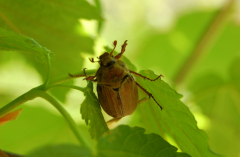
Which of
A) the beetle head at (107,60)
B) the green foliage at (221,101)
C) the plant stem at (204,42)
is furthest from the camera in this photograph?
the plant stem at (204,42)

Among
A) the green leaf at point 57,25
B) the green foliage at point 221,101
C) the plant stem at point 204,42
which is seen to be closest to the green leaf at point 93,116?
the green leaf at point 57,25

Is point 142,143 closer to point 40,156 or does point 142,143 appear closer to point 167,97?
point 167,97

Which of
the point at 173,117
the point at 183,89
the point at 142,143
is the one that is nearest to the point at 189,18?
the point at 183,89

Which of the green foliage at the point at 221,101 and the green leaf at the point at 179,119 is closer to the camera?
the green leaf at the point at 179,119

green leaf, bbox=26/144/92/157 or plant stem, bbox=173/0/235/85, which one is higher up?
plant stem, bbox=173/0/235/85

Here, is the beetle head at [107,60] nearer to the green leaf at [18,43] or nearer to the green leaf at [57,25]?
the green leaf at [57,25]

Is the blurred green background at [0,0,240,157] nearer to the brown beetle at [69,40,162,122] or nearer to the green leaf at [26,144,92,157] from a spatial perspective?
the brown beetle at [69,40,162,122]

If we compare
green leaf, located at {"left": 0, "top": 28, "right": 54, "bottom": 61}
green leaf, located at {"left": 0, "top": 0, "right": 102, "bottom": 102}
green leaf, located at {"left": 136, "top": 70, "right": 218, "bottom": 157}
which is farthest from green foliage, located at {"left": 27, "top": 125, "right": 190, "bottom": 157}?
green leaf, located at {"left": 0, "top": 0, "right": 102, "bottom": 102}
